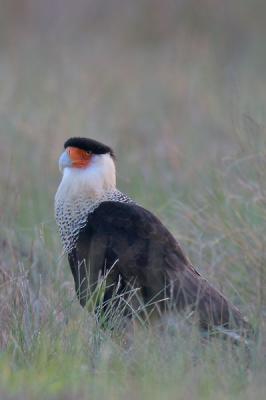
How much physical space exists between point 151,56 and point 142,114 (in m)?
2.54

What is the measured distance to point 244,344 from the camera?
13.6ft

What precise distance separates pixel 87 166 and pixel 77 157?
0.06 metres

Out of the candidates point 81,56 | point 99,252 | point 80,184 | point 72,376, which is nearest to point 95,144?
point 80,184

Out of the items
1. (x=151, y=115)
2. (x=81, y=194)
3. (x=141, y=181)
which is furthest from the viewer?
(x=151, y=115)

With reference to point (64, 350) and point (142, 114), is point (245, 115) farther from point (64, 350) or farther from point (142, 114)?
point (142, 114)

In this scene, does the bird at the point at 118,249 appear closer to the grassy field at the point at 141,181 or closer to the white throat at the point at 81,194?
the white throat at the point at 81,194

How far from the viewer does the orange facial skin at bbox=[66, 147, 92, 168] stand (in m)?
5.04

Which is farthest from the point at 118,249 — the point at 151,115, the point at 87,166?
the point at 151,115

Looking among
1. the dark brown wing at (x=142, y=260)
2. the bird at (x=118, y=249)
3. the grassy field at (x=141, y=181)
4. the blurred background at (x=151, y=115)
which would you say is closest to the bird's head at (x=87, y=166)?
the bird at (x=118, y=249)

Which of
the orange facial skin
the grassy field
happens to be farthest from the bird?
the grassy field

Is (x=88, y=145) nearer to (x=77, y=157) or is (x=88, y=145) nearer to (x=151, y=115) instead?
(x=77, y=157)

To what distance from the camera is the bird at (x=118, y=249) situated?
455 centimetres

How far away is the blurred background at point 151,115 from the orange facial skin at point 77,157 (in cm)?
37

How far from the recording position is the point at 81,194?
16.3ft
